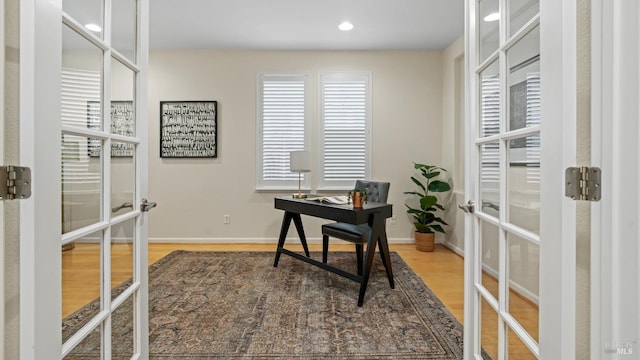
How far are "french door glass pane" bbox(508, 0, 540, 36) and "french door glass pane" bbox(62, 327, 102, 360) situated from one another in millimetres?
1871

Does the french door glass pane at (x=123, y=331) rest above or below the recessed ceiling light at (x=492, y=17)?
below

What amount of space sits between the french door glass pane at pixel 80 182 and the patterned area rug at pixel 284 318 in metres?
0.32

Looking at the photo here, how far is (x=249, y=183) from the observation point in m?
4.42

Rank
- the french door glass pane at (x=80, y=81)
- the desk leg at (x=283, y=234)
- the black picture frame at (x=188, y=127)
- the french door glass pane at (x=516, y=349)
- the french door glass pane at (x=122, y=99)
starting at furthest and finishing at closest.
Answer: the black picture frame at (x=188, y=127)
the desk leg at (x=283, y=234)
the french door glass pane at (x=122, y=99)
the french door glass pane at (x=516, y=349)
the french door glass pane at (x=80, y=81)

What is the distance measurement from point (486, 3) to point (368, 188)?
7.49 ft

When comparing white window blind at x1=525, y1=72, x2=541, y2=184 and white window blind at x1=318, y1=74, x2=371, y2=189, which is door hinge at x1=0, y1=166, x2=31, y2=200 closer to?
white window blind at x1=525, y1=72, x2=541, y2=184

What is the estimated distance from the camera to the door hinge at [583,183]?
81 cm

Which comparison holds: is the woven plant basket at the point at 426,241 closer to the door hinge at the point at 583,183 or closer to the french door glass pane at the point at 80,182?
the door hinge at the point at 583,183

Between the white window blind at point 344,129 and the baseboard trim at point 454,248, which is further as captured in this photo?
the white window blind at point 344,129

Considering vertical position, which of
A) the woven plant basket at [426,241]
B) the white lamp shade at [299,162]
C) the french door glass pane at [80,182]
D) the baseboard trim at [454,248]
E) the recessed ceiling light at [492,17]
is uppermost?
the recessed ceiling light at [492,17]

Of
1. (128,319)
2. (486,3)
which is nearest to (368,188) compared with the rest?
(486,3)

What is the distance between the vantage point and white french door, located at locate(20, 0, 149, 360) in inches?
31.1

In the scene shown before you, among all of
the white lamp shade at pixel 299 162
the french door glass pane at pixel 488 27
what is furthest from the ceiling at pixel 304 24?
the french door glass pane at pixel 488 27

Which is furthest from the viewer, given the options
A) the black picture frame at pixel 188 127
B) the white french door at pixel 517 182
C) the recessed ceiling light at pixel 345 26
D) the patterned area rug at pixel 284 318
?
the black picture frame at pixel 188 127
